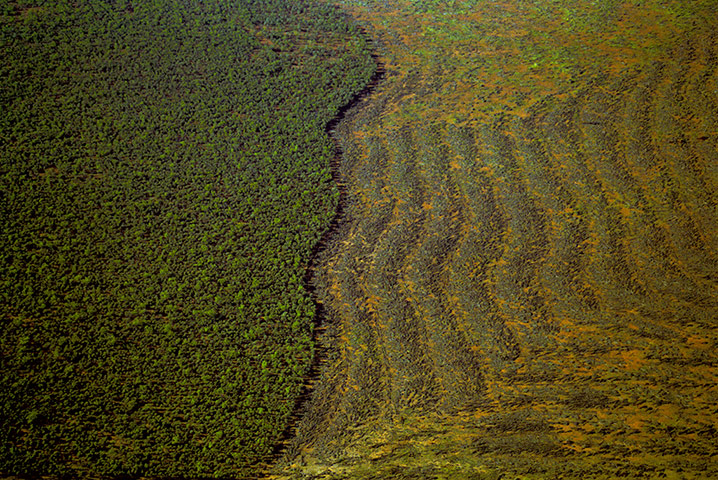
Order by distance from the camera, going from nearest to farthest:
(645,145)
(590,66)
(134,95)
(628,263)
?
(628,263) → (645,145) → (134,95) → (590,66)

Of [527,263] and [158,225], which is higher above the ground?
[527,263]

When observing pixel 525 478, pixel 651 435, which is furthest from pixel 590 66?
pixel 525 478

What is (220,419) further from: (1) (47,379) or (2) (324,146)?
(2) (324,146)

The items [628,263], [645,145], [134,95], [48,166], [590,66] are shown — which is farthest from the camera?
[590,66]
